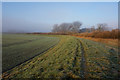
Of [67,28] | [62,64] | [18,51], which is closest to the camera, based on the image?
[62,64]

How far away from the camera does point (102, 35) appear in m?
33.2

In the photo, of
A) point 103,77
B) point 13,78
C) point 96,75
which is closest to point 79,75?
point 96,75

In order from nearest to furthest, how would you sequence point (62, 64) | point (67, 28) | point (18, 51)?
1. point (62, 64)
2. point (18, 51)
3. point (67, 28)

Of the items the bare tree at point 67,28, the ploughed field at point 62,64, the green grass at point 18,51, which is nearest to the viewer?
the ploughed field at point 62,64

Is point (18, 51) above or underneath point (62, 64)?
above

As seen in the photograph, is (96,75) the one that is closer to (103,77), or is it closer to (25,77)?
(103,77)

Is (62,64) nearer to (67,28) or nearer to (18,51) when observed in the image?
(18,51)

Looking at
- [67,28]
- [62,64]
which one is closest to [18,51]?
[62,64]

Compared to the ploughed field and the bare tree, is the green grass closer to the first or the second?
the ploughed field

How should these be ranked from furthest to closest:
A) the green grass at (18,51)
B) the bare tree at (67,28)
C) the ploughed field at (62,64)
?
the bare tree at (67,28) < the green grass at (18,51) < the ploughed field at (62,64)

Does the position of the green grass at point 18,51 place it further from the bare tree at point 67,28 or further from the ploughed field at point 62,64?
the bare tree at point 67,28

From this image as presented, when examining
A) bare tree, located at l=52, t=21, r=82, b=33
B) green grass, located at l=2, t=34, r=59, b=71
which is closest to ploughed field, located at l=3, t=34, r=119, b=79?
green grass, located at l=2, t=34, r=59, b=71

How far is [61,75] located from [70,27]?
4035 inches

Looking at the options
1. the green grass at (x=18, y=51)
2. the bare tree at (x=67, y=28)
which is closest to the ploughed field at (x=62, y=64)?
the green grass at (x=18, y=51)
